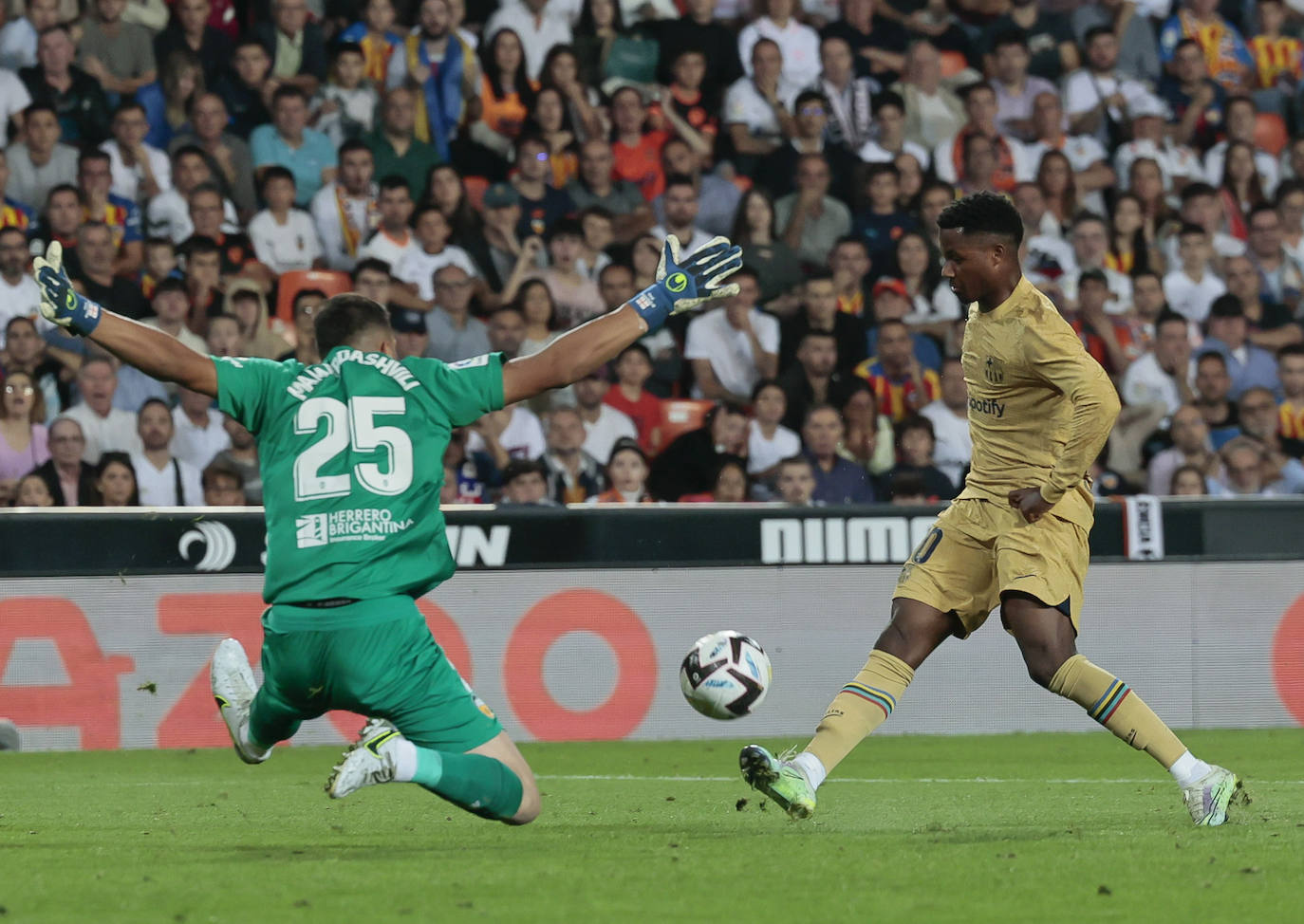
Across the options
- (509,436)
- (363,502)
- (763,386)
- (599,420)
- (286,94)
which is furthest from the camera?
(286,94)

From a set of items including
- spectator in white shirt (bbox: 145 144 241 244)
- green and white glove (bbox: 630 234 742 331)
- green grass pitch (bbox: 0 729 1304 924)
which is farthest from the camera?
spectator in white shirt (bbox: 145 144 241 244)

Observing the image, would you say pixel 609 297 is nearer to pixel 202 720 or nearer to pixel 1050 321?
pixel 202 720

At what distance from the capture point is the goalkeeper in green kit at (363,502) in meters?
5.85

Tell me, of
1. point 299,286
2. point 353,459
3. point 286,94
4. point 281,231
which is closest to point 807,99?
point 286,94

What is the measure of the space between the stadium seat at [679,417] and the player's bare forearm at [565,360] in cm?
735

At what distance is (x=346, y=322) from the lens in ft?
20.1

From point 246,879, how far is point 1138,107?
1406 cm

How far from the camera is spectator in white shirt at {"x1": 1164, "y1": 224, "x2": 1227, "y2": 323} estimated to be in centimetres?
1598

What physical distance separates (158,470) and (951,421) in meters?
5.69

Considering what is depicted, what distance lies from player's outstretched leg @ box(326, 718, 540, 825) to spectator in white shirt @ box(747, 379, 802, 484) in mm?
7445

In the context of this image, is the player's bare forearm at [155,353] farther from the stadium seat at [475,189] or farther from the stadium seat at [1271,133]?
the stadium seat at [1271,133]

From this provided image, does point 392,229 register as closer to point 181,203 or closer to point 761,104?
point 181,203

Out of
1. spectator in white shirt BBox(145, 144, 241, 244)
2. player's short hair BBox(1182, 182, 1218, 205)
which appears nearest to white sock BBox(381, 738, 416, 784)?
spectator in white shirt BBox(145, 144, 241, 244)

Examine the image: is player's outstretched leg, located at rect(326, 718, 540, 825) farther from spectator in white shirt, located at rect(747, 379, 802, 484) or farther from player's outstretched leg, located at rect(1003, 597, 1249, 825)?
spectator in white shirt, located at rect(747, 379, 802, 484)
